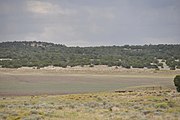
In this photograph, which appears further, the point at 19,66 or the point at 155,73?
the point at 19,66

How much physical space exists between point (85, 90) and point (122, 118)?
2842 cm

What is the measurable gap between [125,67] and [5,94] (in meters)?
53.9

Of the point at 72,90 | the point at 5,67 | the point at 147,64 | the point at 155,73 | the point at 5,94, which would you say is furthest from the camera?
the point at 147,64

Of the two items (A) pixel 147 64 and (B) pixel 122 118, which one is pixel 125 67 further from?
(B) pixel 122 118

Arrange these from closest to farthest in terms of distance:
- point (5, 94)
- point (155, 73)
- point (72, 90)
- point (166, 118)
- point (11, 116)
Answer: point (166, 118)
point (11, 116)
point (5, 94)
point (72, 90)
point (155, 73)

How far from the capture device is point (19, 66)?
8938 centimetres

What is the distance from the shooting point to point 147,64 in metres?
95.9

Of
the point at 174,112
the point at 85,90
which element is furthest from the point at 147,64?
the point at 174,112

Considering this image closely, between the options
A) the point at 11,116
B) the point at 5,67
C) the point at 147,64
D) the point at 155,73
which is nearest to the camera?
the point at 11,116

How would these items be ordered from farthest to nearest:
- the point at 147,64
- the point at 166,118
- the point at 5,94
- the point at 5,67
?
the point at 147,64, the point at 5,67, the point at 5,94, the point at 166,118

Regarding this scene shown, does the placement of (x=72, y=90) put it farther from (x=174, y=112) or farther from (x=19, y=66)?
(x=19, y=66)

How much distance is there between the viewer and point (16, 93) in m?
43.4

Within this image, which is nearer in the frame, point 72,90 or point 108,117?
point 108,117

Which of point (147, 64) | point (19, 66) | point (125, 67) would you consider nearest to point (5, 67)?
point (19, 66)
